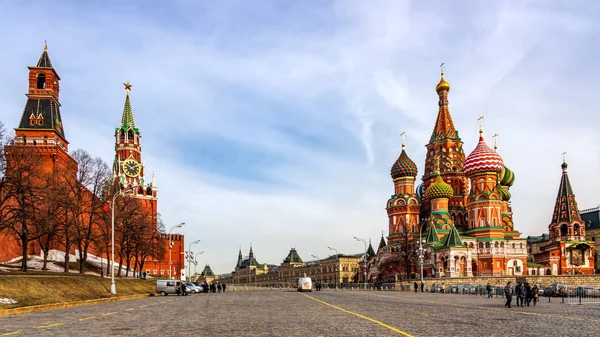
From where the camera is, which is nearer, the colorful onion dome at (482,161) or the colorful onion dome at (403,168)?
Answer: the colorful onion dome at (482,161)

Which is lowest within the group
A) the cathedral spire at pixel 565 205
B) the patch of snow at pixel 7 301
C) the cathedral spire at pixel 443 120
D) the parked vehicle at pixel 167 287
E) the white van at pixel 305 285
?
the white van at pixel 305 285

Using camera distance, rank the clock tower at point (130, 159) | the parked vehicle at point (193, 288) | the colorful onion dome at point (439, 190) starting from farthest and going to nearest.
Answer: the clock tower at point (130, 159) → the colorful onion dome at point (439, 190) → the parked vehicle at point (193, 288)

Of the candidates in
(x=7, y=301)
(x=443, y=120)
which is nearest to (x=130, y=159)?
(x=443, y=120)

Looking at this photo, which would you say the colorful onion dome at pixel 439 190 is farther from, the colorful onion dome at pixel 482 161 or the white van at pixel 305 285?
the white van at pixel 305 285

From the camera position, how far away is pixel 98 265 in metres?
87.6

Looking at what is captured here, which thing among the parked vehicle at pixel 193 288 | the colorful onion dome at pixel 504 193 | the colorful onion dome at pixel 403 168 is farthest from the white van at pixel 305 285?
the colorful onion dome at pixel 504 193

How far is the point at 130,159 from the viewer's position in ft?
466

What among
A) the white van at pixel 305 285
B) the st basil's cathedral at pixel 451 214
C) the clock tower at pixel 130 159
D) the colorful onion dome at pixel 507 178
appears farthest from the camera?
the clock tower at pixel 130 159

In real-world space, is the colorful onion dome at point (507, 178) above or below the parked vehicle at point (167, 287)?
above

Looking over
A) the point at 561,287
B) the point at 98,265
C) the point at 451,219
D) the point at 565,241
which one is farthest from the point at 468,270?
the point at 98,265

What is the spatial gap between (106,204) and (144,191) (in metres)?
83.9

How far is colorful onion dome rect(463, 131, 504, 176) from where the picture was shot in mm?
105438

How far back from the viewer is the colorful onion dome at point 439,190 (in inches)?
4245

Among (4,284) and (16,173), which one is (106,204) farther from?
(4,284)
